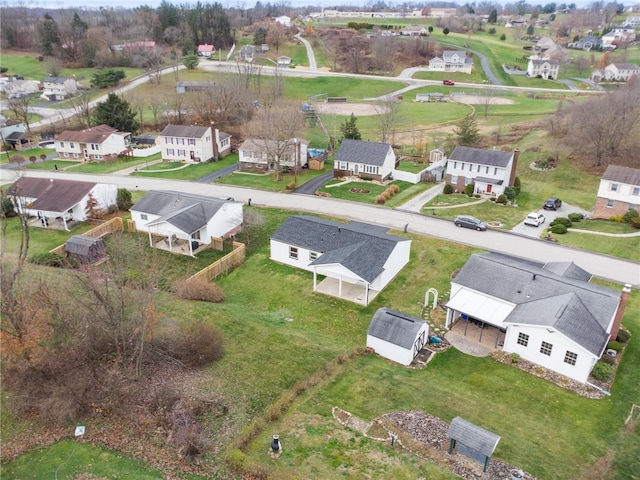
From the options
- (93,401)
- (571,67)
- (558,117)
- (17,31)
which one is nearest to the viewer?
(93,401)

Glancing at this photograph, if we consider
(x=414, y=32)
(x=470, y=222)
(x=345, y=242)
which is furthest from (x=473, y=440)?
(x=414, y=32)

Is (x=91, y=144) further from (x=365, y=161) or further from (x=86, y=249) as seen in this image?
(x=365, y=161)

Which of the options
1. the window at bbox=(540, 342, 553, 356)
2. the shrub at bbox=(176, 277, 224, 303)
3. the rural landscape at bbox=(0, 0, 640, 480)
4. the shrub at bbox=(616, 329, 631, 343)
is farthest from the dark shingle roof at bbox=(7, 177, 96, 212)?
the shrub at bbox=(616, 329, 631, 343)

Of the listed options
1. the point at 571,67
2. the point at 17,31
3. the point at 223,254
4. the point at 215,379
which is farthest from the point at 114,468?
the point at 17,31

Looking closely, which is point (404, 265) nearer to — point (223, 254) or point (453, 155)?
point (223, 254)

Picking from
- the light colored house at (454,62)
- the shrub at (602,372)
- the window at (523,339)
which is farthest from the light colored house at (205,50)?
the shrub at (602,372)

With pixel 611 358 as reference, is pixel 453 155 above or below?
above

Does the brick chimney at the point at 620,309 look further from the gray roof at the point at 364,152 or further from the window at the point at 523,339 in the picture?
the gray roof at the point at 364,152
